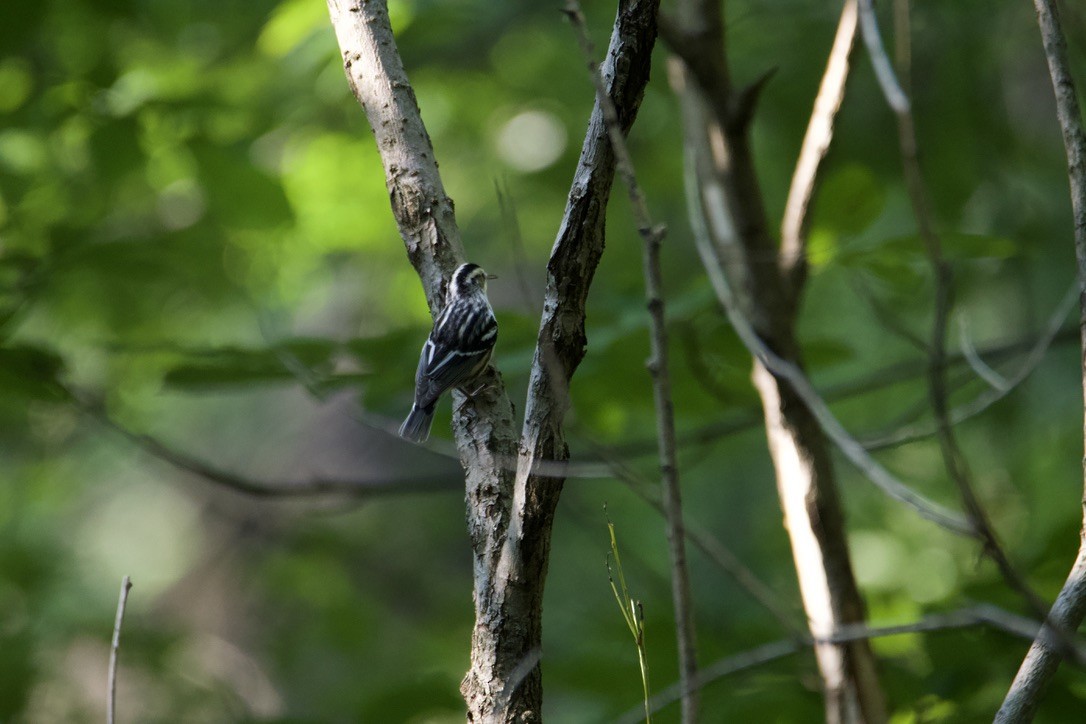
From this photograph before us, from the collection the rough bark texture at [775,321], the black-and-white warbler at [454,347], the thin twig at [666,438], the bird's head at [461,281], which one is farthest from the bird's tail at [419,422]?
the thin twig at [666,438]

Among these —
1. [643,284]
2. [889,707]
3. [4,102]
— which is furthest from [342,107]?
[889,707]

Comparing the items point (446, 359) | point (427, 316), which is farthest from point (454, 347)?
point (427, 316)

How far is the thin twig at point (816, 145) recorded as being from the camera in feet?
11.0

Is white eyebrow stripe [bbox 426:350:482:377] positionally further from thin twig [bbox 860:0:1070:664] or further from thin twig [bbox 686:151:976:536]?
thin twig [bbox 860:0:1070:664]

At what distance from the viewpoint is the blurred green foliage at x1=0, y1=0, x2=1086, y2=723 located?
3.52 metres

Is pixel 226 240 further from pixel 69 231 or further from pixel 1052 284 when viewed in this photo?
pixel 1052 284

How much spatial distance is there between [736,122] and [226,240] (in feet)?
9.30

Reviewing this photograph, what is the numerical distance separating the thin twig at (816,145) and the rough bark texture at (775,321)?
64 mm

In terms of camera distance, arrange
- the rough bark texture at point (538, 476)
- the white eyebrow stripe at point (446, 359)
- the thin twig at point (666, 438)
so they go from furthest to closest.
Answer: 1. the white eyebrow stripe at point (446, 359)
2. the rough bark texture at point (538, 476)
3. the thin twig at point (666, 438)

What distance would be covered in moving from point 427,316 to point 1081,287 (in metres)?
5.22

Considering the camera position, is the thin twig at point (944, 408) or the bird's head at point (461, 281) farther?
the bird's head at point (461, 281)

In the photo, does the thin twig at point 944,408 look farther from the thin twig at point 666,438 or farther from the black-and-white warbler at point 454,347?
the black-and-white warbler at point 454,347

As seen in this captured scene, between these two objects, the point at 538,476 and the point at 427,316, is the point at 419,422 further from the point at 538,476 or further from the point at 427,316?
the point at 427,316

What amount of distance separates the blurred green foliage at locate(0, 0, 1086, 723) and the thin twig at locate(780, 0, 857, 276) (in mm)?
134
